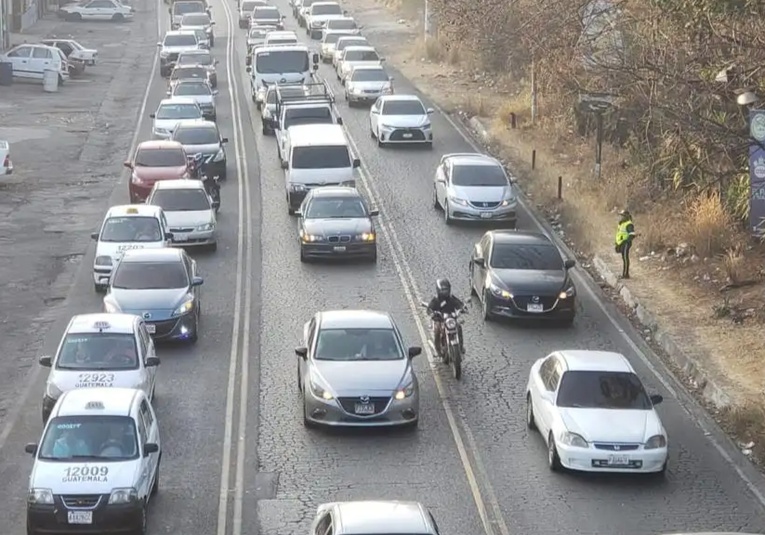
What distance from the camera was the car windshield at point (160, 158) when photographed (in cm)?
3734

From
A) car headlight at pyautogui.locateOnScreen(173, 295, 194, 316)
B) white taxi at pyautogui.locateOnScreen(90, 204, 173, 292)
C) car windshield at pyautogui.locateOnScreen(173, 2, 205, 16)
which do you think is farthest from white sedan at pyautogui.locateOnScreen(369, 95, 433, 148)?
car windshield at pyautogui.locateOnScreen(173, 2, 205, 16)

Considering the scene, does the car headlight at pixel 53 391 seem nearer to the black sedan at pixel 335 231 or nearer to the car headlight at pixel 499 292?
the car headlight at pixel 499 292

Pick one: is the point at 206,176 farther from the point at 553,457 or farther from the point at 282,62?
the point at 553,457

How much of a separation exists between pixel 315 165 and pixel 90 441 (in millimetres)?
20402

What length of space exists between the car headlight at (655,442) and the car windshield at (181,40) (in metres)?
48.3

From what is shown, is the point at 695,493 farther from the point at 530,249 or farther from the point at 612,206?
the point at 612,206

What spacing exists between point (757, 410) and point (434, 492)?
5.62 m

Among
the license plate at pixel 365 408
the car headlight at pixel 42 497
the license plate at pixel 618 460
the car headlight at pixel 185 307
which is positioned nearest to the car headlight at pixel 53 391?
the license plate at pixel 365 408

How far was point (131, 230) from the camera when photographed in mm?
29875

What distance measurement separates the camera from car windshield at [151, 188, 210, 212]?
108ft

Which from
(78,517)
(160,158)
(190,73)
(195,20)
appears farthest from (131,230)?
(195,20)

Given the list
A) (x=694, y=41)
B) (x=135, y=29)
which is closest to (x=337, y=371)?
(x=694, y=41)

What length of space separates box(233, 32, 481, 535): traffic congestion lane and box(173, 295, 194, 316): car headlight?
52.5 inches

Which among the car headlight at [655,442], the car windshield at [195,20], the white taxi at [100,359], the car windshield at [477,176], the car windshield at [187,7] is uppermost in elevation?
the white taxi at [100,359]
